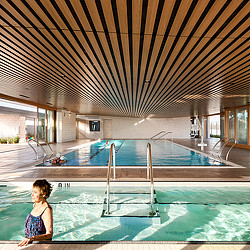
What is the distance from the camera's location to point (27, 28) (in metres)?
2.88

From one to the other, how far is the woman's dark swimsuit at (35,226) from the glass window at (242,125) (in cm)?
1265

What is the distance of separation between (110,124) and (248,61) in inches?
767

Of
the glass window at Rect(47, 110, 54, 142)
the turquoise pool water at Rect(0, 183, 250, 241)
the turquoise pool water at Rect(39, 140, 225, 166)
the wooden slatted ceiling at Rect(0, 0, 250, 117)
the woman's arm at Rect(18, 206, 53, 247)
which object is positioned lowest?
the turquoise pool water at Rect(0, 183, 250, 241)

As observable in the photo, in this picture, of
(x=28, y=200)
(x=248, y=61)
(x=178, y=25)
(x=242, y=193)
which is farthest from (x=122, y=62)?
(x=242, y=193)

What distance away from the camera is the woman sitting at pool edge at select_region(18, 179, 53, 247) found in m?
1.62

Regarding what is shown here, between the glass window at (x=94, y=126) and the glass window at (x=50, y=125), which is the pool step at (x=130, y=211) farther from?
the glass window at (x=94, y=126)


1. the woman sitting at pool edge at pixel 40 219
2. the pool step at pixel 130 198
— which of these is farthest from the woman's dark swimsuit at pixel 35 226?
the pool step at pixel 130 198

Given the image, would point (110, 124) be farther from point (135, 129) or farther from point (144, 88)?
point (144, 88)

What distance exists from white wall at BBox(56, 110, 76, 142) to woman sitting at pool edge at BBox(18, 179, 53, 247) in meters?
14.3

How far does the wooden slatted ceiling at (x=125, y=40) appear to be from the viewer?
7.75 ft

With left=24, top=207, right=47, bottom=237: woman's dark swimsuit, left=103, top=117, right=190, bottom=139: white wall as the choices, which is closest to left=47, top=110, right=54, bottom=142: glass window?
left=103, top=117, right=190, bottom=139: white wall

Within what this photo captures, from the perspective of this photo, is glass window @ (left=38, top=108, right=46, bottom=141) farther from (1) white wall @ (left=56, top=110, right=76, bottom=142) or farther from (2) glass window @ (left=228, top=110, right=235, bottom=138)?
(2) glass window @ (left=228, top=110, right=235, bottom=138)

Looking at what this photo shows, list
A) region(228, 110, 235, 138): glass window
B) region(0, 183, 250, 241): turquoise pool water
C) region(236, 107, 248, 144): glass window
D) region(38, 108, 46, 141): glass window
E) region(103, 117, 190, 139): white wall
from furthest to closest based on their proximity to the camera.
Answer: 1. region(103, 117, 190, 139): white wall
2. region(38, 108, 46, 141): glass window
3. region(228, 110, 235, 138): glass window
4. region(236, 107, 248, 144): glass window
5. region(0, 183, 250, 241): turquoise pool water

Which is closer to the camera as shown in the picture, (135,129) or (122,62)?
(122,62)
